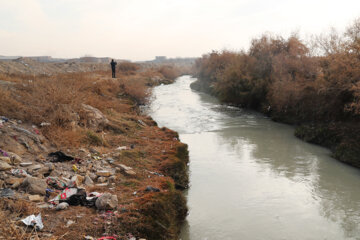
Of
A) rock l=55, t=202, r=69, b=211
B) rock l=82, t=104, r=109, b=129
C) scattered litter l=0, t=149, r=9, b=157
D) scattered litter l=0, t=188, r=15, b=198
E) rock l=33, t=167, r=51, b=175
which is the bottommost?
rock l=55, t=202, r=69, b=211

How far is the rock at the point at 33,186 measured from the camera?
576 centimetres

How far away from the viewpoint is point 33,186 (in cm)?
581

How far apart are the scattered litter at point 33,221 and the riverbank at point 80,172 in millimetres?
64

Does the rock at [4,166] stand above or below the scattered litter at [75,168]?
above

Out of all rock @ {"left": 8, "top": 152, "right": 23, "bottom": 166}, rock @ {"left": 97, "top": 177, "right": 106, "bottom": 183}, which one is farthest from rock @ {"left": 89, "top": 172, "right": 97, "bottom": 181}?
rock @ {"left": 8, "top": 152, "right": 23, "bottom": 166}

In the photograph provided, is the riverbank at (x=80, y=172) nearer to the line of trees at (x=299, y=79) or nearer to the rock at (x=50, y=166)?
the rock at (x=50, y=166)

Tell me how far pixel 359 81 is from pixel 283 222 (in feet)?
27.2

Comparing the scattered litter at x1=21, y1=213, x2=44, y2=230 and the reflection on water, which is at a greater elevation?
the scattered litter at x1=21, y1=213, x2=44, y2=230

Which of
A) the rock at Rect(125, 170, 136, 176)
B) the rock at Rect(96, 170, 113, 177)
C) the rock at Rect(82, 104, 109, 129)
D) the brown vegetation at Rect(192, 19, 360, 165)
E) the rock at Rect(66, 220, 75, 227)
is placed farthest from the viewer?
the brown vegetation at Rect(192, 19, 360, 165)

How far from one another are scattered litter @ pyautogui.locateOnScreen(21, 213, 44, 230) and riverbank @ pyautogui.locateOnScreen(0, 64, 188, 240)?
0.06 metres

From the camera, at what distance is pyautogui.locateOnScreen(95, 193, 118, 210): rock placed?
5.78 metres

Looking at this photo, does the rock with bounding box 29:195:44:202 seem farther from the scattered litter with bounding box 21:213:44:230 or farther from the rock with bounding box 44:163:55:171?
the rock with bounding box 44:163:55:171

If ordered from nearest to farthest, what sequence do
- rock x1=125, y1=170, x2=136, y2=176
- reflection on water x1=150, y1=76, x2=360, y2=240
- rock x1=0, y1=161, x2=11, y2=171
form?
rock x1=0, y1=161, x2=11, y2=171 → reflection on water x1=150, y1=76, x2=360, y2=240 → rock x1=125, y1=170, x2=136, y2=176

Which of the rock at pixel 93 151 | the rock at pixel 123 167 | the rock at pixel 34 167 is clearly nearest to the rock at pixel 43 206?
the rock at pixel 34 167
